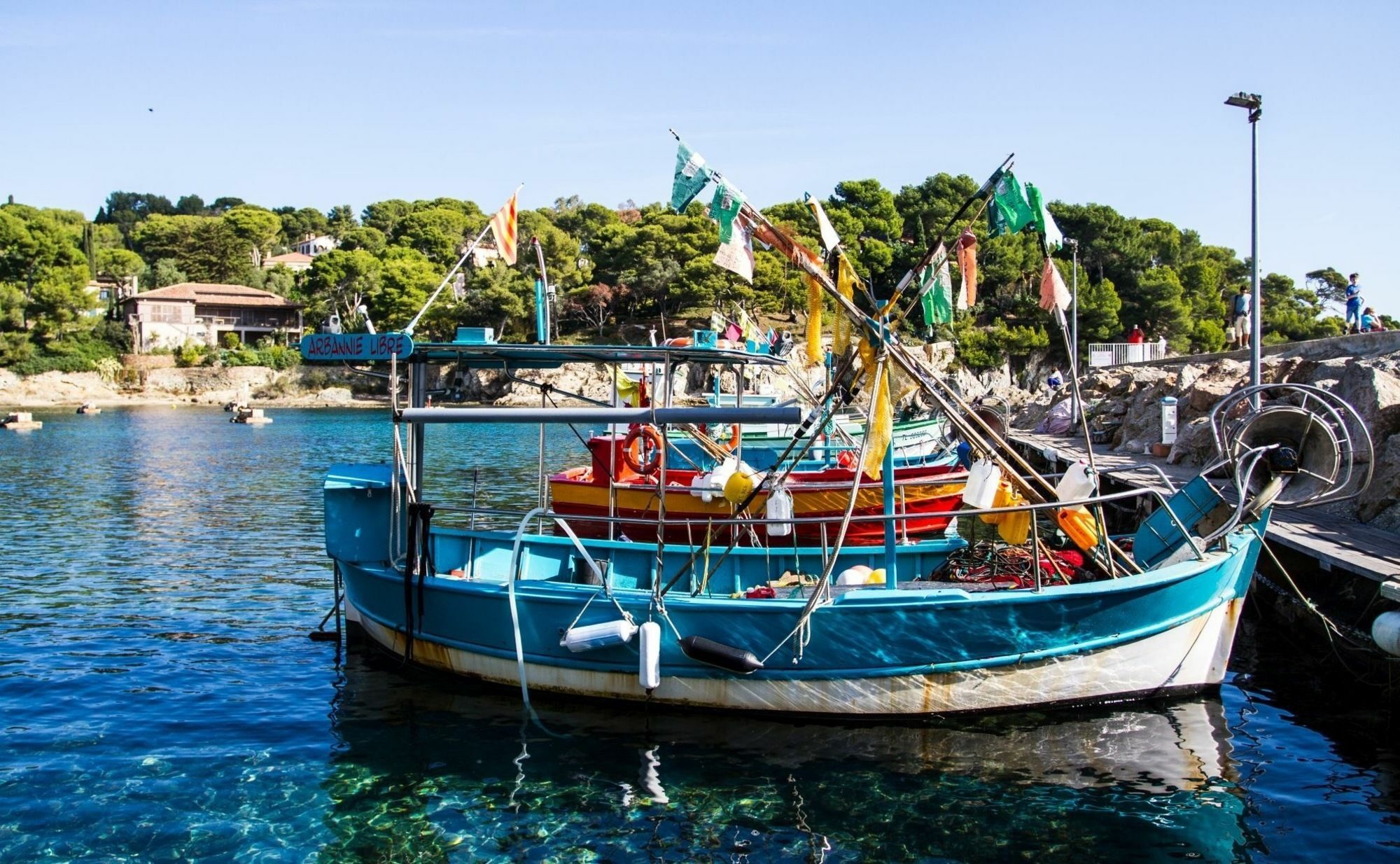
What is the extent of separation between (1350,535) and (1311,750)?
4.79m

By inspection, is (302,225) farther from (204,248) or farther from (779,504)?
(779,504)

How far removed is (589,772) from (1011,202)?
23.4 ft

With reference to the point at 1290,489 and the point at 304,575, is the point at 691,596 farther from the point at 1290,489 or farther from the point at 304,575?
the point at 304,575

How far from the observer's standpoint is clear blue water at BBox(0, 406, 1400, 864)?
337 inches

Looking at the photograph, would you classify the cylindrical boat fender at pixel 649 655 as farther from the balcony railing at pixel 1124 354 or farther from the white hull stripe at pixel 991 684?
the balcony railing at pixel 1124 354

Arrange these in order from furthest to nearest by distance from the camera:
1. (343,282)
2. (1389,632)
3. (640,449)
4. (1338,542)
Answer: (343,282)
(640,449)
(1338,542)
(1389,632)

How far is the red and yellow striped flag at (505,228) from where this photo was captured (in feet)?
42.4

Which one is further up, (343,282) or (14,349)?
(343,282)

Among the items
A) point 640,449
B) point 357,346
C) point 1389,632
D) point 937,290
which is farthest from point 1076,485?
point 640,449

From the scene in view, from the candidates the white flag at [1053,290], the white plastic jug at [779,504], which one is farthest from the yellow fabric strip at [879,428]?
the white flag at [1053,290]

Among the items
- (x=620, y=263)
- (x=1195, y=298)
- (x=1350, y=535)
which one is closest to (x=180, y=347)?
(x=620, y=263)

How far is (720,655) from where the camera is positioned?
10734 millimetres

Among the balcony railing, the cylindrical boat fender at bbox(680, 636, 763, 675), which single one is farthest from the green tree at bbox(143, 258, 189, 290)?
the cylindrical boat fender at bbox(680, 636, 763, 675)

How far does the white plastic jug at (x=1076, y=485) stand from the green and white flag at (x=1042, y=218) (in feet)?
7.81
